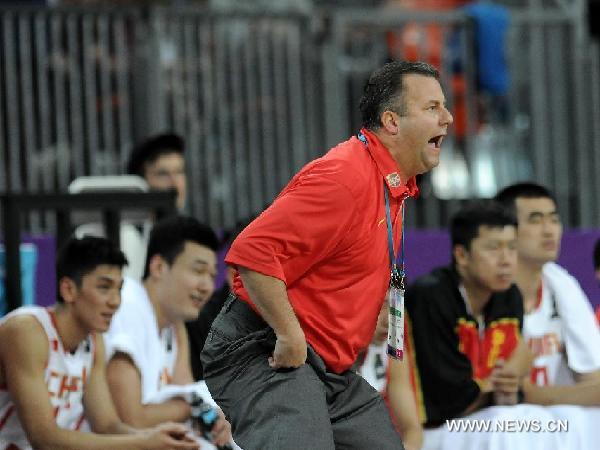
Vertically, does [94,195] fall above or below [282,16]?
below

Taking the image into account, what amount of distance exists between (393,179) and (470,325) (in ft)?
7.90

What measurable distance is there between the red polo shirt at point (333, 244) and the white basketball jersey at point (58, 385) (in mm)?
1901

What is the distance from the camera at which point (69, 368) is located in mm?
6188

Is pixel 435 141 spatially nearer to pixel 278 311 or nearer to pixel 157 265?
pixel 278 311

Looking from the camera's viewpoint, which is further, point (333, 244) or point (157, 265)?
point (157, 265)

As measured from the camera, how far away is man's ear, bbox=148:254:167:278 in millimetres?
6648

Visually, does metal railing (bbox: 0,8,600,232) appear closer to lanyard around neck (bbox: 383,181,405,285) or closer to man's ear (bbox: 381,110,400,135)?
lanyard around neck (bbox: 383,181,405,285)

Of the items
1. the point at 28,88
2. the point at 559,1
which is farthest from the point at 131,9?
the point at 559,1

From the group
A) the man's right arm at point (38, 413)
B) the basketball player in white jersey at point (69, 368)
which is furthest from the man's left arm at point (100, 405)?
the man's right arm at point (38, 413)

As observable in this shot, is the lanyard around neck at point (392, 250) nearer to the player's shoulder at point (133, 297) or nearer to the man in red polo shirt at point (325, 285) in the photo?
the man in red polo shirt at point (325, 285)

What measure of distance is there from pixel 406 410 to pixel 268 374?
2.16 m

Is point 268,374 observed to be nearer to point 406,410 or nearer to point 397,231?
point 397,231

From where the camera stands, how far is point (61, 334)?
620 centimetres

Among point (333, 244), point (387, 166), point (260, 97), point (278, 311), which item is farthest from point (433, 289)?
point (260, 97)
